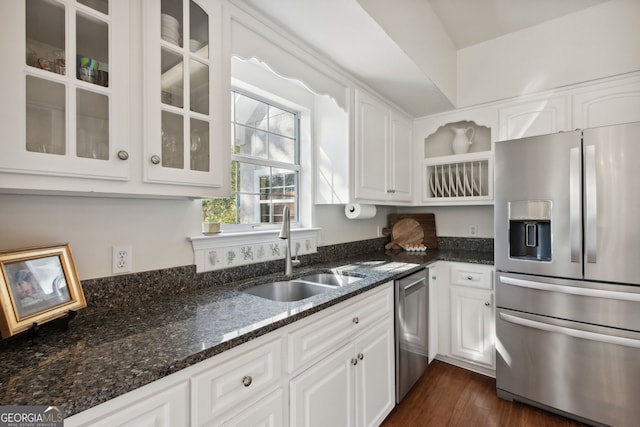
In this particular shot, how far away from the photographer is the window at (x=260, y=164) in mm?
1851

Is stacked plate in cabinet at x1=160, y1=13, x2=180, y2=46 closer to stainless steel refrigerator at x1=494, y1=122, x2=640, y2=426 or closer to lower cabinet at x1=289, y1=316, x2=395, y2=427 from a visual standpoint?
lower cabinet at x1=289, y1=316, x2=395, y2=427

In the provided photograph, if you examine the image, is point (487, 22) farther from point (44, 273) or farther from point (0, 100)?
point (44, 273)

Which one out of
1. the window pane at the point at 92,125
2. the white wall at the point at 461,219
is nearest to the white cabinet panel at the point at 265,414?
the window pane at the point at 92,125

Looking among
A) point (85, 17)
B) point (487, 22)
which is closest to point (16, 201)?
point (85, 17)

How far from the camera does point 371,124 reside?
2285mm

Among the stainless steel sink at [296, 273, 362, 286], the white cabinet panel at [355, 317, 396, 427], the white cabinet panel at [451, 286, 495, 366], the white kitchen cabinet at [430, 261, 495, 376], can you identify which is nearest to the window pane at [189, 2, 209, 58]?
the stainless steel sink at [296, 273, 362, 286]

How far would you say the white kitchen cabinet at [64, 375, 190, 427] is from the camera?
2.10 feet

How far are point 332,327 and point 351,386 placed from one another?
0.37 meters

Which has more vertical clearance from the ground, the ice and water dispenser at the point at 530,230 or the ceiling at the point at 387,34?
the ceiling at the point at 387,34

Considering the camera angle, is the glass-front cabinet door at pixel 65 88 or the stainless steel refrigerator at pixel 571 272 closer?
the glass-front cabinet door at pixel 65 88

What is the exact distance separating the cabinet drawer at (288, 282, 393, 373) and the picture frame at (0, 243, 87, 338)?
743 millimetres

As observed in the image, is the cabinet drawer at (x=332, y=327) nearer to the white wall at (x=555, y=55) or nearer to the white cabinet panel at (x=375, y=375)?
the white cabinet panel at (x=375, y=375)

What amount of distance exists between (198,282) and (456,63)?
111 inches

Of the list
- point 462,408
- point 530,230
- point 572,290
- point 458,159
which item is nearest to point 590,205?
point 530,230
